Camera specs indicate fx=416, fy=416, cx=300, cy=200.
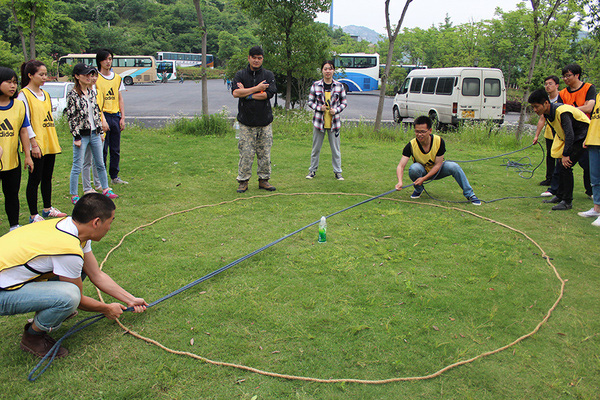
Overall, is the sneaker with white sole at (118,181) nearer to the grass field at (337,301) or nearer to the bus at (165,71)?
the grass field at (337,301)

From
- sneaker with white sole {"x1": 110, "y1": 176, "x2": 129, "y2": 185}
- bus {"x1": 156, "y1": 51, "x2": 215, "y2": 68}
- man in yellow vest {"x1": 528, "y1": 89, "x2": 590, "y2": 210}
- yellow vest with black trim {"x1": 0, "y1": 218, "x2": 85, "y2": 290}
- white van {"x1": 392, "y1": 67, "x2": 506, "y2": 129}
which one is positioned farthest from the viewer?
bus {"x1": 156, "y1": 51, "x2": 215, "y2": 68}

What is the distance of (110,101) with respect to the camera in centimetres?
579

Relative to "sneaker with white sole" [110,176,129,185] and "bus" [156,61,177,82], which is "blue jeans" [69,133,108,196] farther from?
"bus" [156,61,177,82]

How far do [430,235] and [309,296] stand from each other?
6.13 feet

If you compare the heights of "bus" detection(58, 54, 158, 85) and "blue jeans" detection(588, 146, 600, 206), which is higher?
"bus" detection(58, 54, 158, 85)

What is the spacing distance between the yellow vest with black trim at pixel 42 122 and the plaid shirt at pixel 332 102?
138 inches

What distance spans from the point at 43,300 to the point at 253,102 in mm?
3829

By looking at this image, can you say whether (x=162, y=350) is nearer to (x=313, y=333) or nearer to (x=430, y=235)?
(x=313, y=333)

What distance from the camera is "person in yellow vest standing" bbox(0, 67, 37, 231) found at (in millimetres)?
3773

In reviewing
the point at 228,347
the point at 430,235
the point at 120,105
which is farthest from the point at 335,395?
the point at 120,105

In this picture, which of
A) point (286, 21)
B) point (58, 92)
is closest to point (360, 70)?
point (286, 21)

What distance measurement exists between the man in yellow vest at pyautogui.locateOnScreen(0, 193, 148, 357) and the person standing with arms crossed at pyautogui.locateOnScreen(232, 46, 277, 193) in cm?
333

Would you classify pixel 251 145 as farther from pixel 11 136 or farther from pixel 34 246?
pixel 34 246

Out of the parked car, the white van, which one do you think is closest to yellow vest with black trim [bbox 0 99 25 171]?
the parked car
